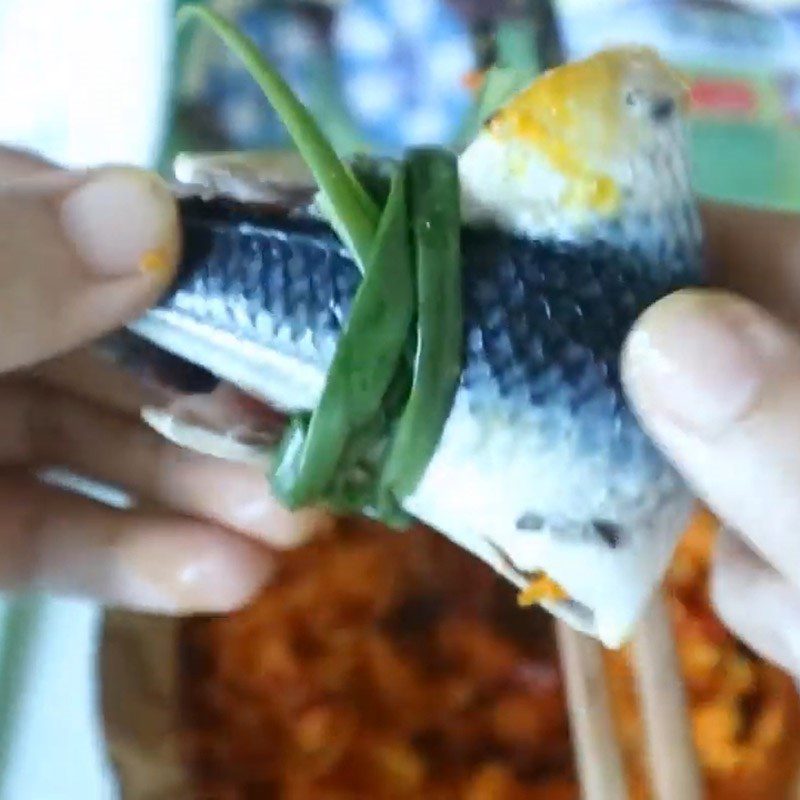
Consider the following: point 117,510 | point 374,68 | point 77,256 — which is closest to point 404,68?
point 374,68

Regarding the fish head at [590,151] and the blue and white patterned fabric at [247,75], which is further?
the blue and white patterned fabric at [247,75]

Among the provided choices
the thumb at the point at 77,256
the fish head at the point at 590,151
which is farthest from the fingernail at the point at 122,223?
the fish head at the point at 590,151

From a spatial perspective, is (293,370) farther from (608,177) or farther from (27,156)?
(27,156)

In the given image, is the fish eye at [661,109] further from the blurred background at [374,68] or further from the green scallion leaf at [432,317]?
the blurred background at [374,68]

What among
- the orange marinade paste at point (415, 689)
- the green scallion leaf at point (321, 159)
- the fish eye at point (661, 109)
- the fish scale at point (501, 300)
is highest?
the fish eye at point (661, 109)

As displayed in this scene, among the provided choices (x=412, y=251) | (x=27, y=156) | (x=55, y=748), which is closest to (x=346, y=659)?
(x=55, y=748)

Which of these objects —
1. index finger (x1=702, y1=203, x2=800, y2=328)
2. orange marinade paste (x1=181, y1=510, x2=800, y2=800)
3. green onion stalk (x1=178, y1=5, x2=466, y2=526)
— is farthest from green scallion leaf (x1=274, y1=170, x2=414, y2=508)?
orange marinade paste (x1=181, y1=510, x2=800, y2=800)
